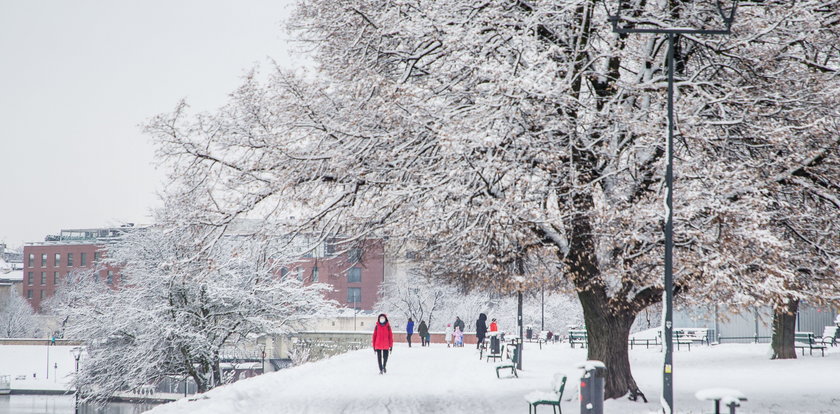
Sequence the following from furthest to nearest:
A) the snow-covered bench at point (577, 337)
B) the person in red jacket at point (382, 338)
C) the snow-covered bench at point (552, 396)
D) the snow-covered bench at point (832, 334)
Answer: the snow-covered bench at point (577, 337)
the snow-covered bench at point (832, 334)
the person in red jacket at point (382, 338)
the snow-covered bench at point (552, 396)

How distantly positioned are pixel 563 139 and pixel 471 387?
723cm

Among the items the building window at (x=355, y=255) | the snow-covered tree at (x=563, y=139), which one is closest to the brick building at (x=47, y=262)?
the building window at (x=355, y=255)

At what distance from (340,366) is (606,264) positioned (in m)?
12.1

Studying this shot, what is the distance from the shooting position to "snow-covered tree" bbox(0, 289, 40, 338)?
109 metres

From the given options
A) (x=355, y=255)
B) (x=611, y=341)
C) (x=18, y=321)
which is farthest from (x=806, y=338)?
(x=18, y=321)

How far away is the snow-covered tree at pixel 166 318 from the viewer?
35625mm

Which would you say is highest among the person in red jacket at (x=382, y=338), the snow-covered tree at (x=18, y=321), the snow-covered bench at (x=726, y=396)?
the snow-covered bench at (x=726, y=396)

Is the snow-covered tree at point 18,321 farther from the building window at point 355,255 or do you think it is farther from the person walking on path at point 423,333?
the building window at point 355,255

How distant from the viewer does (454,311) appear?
8469cm

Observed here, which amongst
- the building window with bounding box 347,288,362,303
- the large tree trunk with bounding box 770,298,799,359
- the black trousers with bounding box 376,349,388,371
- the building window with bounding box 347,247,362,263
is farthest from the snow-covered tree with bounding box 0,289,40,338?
the large tree trunk with bounding box 770,298,799,359

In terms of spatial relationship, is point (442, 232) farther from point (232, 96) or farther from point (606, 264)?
point (232, 96)

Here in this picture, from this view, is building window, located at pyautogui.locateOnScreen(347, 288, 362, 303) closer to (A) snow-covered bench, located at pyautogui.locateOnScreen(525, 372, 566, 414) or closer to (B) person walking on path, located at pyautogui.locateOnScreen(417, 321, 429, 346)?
(B) person walking on path, located at pyautogui.locateOnScreen(417, 321, 429, 346)

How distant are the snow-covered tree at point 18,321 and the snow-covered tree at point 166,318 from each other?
78818mm

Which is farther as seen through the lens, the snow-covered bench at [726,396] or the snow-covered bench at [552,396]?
the snow-covered bench at [552,396]
